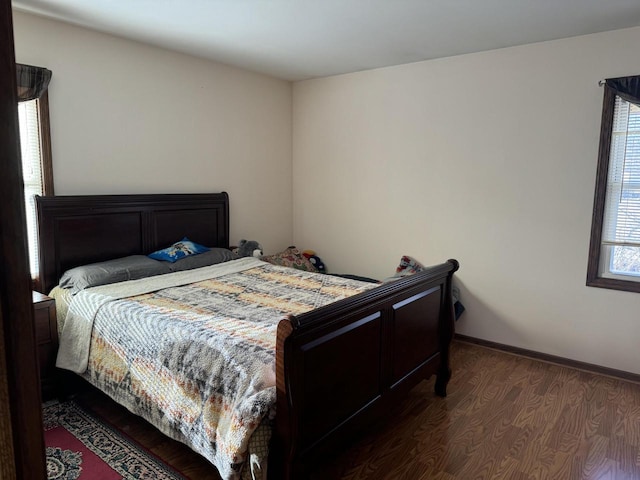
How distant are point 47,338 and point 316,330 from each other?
1.91 meters

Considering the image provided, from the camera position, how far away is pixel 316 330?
187 cm

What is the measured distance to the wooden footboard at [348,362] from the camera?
175 cm

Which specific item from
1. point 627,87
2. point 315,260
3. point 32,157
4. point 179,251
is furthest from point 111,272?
point 627,87

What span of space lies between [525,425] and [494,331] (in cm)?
125

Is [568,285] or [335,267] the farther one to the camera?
[335,267]

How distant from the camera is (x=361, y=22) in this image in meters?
3.01

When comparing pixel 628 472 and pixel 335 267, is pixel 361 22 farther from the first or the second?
pixel 628 472

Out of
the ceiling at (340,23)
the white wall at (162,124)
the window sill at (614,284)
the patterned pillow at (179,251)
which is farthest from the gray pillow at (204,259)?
the window sill at (614,284)

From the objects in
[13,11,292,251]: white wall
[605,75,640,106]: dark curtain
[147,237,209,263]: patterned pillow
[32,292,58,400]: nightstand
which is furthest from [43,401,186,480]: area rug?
[605,75,640,106]: dark curtain

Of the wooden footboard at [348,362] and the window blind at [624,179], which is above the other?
the window blind at [624,179]

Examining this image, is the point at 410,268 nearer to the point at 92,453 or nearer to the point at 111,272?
the point at 111,272

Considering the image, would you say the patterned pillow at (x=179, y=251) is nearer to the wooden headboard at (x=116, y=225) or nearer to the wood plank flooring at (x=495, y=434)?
the wooden headboard at (x=116, y=225)

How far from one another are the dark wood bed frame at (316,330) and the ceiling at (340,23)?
1.25m

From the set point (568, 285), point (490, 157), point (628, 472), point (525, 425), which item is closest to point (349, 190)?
point (490, 157)
